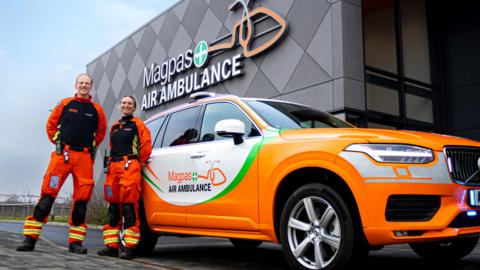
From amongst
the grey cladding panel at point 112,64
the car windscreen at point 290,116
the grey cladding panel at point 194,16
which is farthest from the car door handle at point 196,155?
the grey cladding panel at point 112,64

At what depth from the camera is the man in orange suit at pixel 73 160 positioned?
553cm

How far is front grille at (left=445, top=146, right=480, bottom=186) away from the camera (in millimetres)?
3740

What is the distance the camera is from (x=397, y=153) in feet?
11.9

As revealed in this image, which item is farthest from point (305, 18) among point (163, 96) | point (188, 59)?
point (163, 96)

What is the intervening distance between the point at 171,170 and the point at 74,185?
1.18 meters

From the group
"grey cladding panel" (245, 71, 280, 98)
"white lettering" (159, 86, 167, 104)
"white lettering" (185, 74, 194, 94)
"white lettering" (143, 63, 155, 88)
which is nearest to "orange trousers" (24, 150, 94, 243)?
"grey cladding panel" (245, 71, 280, 98)

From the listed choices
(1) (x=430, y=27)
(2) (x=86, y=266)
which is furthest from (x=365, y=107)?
(2) (x=86, y=266)

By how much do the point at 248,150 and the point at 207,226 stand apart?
0.90 m

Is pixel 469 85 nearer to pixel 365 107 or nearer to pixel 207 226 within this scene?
pixel 365 107

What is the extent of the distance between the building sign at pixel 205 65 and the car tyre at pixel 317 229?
410 inches

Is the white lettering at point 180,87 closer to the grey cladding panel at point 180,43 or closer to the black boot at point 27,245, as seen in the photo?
the grey cladding panel at point 180,43

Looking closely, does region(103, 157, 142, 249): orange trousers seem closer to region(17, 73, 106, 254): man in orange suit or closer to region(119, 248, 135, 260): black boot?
region(119, 248, 135, 260): black boot

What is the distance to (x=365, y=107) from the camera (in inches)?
479

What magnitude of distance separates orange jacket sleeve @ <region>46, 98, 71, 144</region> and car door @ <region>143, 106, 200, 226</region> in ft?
3.75
